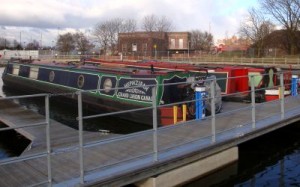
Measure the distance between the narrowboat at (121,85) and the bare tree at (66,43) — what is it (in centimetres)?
8319

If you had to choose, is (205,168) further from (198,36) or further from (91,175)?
(198,36)

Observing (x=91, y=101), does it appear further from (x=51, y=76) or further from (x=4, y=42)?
(x=4, y=42)

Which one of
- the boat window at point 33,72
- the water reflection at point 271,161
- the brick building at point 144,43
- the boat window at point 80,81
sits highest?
the brick building at point 144,43

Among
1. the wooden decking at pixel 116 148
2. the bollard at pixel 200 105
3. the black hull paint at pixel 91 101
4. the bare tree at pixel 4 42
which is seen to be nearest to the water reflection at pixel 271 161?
the wooden decking at pixel 116 148

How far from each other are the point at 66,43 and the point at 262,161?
9953 cm

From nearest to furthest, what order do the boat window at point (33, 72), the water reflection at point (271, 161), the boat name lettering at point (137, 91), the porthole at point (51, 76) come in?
the water reflection at point (271, 161) → the boat name lettering at point (137, 91) → the porthole at point (51, 76) → the boat window at point (33, 72)

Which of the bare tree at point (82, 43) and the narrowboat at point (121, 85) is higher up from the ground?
the bare tree at point (82, 43)

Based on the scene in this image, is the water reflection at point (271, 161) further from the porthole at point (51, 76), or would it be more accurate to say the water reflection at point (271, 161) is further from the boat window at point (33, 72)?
the boat window at point (33, 72)

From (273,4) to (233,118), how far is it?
56.9 m

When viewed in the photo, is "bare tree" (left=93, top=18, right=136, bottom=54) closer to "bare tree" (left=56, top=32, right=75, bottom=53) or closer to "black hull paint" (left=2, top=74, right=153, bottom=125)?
"bare tree" (left=56, top=32, right=75, bottom=53)

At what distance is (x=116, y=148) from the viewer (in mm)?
7184

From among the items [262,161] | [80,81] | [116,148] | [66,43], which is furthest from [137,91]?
[66,43]

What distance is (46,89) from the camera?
19.8m

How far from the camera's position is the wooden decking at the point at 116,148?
5711mm
